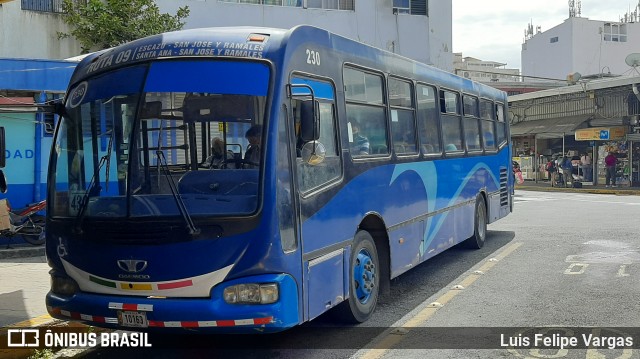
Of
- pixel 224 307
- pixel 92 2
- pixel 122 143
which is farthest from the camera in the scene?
pixel 92 2

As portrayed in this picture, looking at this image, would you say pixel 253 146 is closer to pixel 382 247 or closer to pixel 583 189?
pixel 382 247

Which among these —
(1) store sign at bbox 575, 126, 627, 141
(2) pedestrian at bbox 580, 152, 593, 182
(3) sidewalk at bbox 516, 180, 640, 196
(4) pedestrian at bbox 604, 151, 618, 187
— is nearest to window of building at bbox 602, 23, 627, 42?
(3) sidewalk at bbox 516, 180, 640, 196

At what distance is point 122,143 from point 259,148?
113 centimetres

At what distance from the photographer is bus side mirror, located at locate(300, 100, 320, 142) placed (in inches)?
217

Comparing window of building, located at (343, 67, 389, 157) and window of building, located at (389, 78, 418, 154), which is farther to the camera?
window of building, located at (389, 78, 418, 154)

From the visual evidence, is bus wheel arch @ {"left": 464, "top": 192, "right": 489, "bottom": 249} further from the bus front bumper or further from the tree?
the tree

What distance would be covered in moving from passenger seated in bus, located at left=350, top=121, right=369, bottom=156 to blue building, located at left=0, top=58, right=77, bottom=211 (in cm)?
688

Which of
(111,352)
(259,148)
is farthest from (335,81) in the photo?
(111,352)

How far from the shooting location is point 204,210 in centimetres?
509

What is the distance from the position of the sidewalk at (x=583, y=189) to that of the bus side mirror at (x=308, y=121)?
24467 millimetres

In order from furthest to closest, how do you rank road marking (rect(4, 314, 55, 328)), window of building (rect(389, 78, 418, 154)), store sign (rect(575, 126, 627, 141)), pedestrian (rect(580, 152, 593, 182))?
pedestrian (rect(580, 152, 593, 182))
store sign (rect(575, 126, 627, 141))
window of building (rect(389, 78, 418, 154))
road marking (rect(4, 314, 55, 328))

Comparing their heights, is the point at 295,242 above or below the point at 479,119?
below

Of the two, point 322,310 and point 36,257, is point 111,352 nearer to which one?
point 322,310

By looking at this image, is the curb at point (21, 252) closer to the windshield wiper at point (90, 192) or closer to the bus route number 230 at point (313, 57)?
the windshield wiper at point (90, 192)
